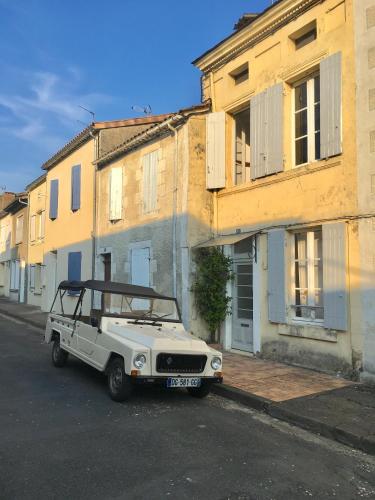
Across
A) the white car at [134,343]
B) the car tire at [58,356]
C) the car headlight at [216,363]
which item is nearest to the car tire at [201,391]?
the white car at [134,343]

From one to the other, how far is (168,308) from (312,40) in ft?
19.0

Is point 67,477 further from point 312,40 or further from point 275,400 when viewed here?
point 312,40

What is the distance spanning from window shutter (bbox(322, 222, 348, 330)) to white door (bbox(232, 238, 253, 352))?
7.82ft

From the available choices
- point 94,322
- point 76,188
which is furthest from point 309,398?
point 76,188

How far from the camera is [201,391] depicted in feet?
22.2

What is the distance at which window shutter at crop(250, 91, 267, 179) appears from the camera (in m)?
9.53

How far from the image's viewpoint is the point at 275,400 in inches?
249

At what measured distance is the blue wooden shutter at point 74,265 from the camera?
55.9 feet

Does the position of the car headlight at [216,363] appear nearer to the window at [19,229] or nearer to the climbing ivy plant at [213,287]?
the climbing ivy plant at [213,287]

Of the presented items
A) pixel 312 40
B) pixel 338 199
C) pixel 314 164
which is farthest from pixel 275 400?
pixel 312 40

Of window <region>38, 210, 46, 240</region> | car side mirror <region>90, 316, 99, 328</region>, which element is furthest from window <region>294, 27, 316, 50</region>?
window <region>38, 210, 46, 240</region>

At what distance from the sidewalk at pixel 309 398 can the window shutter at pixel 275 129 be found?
3915 mm

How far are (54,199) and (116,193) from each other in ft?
20.9

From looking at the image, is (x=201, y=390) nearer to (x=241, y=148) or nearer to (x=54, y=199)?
(x=241, y=148)
